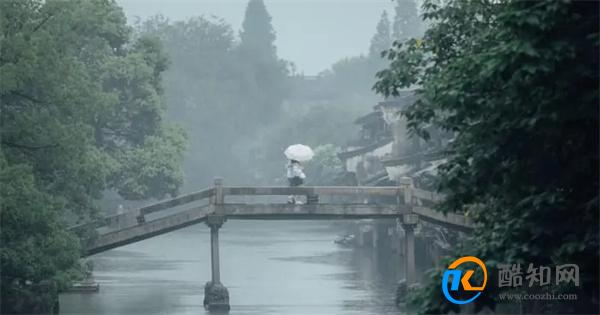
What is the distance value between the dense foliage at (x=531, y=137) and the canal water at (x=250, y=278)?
2319 centimetres

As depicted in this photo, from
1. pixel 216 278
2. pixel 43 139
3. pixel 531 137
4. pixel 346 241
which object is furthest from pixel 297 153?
pixel 346 241

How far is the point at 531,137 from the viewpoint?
74.4ft

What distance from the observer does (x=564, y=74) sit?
21688 millimetres

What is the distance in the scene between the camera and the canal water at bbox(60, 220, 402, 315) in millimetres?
49281

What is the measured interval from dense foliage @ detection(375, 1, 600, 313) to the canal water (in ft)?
76.1

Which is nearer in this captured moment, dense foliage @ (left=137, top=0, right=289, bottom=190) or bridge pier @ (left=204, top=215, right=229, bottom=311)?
bridge pier @ (left=204, top=215, right=229, bottom=311)

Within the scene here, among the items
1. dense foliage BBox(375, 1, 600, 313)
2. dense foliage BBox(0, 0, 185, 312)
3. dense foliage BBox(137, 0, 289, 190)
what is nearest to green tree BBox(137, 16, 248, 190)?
dense foliage BBox(137, 0, 289, 190)

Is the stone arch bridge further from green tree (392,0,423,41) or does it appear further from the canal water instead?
green tree (392,0,423,41)

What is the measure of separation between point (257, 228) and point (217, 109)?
34768 mm

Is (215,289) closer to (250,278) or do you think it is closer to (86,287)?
(86,287)

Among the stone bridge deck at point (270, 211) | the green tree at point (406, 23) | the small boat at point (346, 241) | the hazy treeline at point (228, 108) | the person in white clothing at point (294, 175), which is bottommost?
the small boat at point (346, 241)

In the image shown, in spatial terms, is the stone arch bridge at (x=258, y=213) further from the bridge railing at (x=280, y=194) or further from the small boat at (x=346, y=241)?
the small boat at (x=346, y=241)

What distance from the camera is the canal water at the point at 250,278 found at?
49.3 meters

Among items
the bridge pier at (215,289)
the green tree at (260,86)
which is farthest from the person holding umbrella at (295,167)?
the green tree at (260,86)
